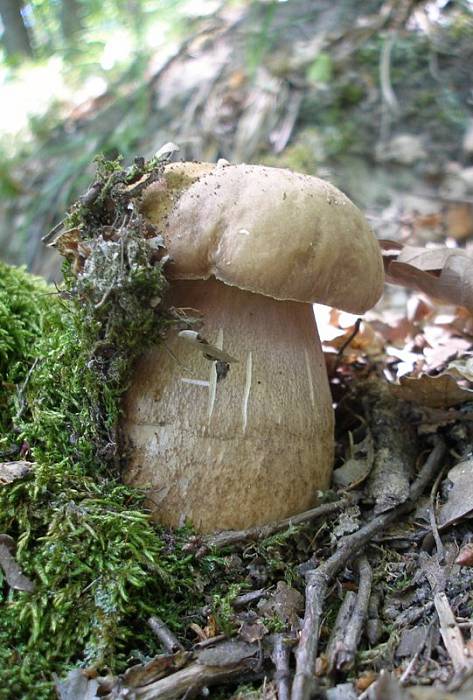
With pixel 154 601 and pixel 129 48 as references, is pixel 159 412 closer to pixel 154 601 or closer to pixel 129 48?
pixel 154 601

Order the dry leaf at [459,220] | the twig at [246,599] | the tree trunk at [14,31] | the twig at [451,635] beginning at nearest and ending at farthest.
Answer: the twig at [451,635] → the twig at [246,599] → the dry leaf at [459,220] → the tree trunk at [14,31]

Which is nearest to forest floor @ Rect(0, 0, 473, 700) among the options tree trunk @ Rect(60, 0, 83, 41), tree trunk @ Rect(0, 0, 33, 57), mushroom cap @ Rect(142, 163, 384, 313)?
mushroom cap @ Rect(142, 163, 384, 313)

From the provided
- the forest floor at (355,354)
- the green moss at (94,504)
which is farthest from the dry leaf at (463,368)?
the green moss at (94,504)

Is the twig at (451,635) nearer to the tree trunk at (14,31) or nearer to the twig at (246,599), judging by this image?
the twig at (246,599)

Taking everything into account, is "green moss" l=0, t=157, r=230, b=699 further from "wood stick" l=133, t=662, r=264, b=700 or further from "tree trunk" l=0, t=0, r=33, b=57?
"tree trunk" l=0, t=0, r=33, b=57

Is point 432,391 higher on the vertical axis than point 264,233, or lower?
lower

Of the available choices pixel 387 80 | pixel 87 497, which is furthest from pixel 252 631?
pixel 387 80

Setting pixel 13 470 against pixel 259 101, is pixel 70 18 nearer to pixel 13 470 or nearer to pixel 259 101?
pixel 259 101
